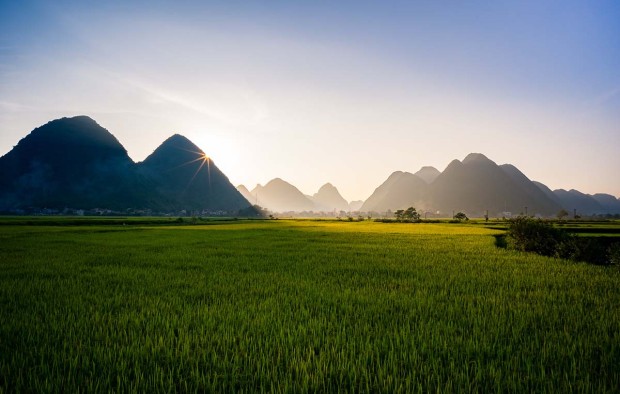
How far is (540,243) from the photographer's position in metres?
16.9

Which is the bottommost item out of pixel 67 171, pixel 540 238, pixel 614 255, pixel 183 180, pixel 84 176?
pixel 614 255

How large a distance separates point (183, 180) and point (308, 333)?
192 m

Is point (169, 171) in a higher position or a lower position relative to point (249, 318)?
higher

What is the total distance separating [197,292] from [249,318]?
2478 millimetres

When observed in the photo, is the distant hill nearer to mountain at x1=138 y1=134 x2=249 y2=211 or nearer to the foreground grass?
mountain at x1=138 y1=134 x2=249 y2=211

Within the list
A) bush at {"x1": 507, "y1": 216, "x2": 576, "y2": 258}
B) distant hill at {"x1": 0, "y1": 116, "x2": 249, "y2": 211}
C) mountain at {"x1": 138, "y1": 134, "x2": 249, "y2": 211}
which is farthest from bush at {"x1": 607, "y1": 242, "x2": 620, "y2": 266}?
mountain at {"x1": 138, "y1": 134, "x2": 249, "y2": 211}

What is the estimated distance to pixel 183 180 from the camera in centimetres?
18162

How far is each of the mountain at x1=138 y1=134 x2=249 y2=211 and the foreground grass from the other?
164 m

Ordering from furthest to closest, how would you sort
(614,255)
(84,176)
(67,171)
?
(84,176) < (67,171) < (614,255)

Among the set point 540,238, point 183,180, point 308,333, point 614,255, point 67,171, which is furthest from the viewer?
point 183,180

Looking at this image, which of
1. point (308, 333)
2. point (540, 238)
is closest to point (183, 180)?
point (540, 238)

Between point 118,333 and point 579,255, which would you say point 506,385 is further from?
point 579,255

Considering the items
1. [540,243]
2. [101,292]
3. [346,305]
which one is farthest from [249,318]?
[540,243]

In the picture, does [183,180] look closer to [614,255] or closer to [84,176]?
[84,176]
